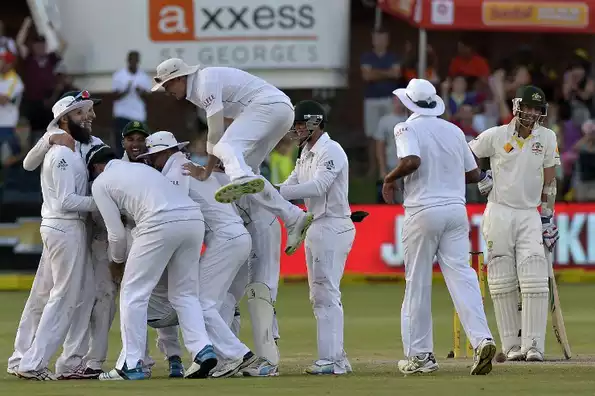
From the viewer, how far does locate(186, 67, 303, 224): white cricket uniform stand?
14266 millimetres

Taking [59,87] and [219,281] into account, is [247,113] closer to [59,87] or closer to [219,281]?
[219,281]

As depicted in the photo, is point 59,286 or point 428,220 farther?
point 59,286

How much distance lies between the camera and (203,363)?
44.8 feet

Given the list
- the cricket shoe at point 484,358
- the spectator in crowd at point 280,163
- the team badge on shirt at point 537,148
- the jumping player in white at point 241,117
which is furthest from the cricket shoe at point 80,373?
the spectator in crowd at point 280,163

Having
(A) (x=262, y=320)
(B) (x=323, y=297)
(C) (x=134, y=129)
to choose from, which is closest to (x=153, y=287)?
(A) (x=262, y=320)

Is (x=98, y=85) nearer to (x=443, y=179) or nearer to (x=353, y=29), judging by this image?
(x=353, y=29)

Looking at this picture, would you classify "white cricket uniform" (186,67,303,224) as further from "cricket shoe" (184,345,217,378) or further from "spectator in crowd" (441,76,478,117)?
"spectator in crowd" (441,76,478,117)

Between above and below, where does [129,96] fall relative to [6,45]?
below

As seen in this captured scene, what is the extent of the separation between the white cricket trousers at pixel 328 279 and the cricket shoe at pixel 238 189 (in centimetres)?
81

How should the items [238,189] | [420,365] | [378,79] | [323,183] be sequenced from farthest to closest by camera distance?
[378,79]
[323,183]
[420,365]
[238,189]

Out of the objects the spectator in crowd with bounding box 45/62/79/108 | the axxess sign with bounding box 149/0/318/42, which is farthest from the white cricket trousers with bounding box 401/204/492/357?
the axxess sign with bounding box 149/0/318/42

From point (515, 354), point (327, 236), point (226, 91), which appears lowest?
point (515, 354)

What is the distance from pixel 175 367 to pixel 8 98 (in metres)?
10.9

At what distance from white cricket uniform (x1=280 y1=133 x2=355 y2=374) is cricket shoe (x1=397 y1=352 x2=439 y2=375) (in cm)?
56
